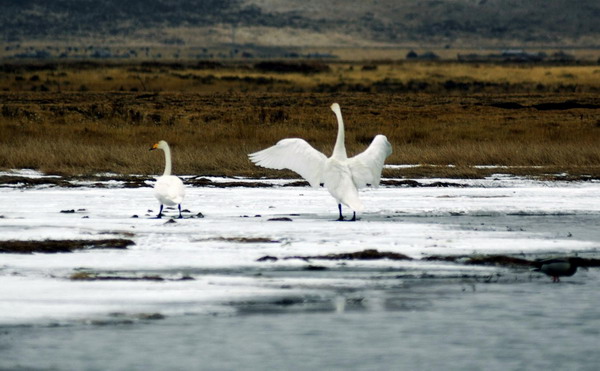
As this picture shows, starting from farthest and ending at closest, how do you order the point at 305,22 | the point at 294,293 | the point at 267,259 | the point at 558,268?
the point at 305,22 → the point at 267,259 → the point at 558,268 → the point at 294,293

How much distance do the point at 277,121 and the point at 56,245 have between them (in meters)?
20.1

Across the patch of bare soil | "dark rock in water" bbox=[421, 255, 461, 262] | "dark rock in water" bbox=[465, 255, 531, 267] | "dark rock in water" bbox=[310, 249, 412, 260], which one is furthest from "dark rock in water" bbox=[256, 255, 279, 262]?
"dark rock in water" bbox=[465, 255, 531, 267]

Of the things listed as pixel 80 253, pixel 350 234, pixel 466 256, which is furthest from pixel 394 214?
pixel 80 253

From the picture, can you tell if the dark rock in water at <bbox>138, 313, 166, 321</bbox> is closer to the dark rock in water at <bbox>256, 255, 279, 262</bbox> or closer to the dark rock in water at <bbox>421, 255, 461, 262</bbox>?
the dark rock in water at <bbox>256, 255, 279, 262</bbox>

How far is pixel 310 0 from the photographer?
7141 inches

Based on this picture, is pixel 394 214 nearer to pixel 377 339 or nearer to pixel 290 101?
pixel 377 339

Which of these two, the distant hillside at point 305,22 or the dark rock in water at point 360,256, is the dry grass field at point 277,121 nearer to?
the dark rock in water at point 360,256

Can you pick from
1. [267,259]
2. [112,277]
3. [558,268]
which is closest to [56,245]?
[112,277]

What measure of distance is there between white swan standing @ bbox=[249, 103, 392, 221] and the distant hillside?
13733 cm

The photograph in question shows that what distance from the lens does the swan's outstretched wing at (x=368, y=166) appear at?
13.5 meters

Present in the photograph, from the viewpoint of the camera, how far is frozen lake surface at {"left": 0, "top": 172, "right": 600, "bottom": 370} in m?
7.65

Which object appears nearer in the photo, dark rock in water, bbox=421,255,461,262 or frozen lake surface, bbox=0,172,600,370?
frozen lake surface, bbox=0,172,600,370

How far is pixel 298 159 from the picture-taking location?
13.8 meters

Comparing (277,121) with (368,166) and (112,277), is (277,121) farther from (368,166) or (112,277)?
(112,277)
